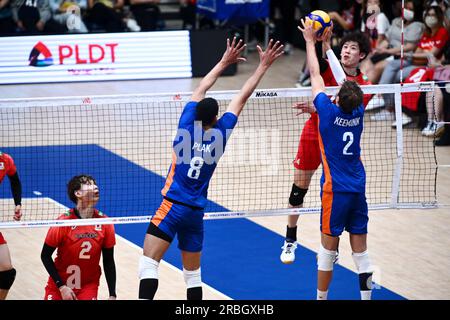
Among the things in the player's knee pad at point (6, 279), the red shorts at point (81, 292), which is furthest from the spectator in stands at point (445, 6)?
the player's knee pad at point (6, 279)

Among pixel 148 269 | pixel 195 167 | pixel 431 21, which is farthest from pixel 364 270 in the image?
pixel 431 21

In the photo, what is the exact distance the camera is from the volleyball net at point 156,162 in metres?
14.2

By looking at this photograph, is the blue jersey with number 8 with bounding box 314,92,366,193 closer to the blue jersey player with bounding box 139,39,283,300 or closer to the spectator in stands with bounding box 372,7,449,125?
the blue jersey player with bounding box 139,39,283,300

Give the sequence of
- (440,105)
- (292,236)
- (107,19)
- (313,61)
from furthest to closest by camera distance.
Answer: (107,19)
(440,105)
(292,236)
(313,61)

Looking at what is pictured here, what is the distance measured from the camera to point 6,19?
22234mm

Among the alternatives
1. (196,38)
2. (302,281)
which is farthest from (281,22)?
(302,281)

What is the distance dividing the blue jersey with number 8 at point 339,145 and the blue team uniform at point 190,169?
100cm

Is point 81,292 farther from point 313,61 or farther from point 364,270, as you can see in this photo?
point 313,61

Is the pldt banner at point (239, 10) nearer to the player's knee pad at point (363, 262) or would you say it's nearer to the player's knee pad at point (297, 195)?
A: the player's knee pad at point (297, 195)

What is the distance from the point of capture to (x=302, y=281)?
11.7m

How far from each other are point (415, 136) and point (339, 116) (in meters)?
8.14

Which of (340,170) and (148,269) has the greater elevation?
(340,170)

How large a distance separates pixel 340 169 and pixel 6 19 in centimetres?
1446

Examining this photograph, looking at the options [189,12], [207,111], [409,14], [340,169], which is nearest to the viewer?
[207,111]
